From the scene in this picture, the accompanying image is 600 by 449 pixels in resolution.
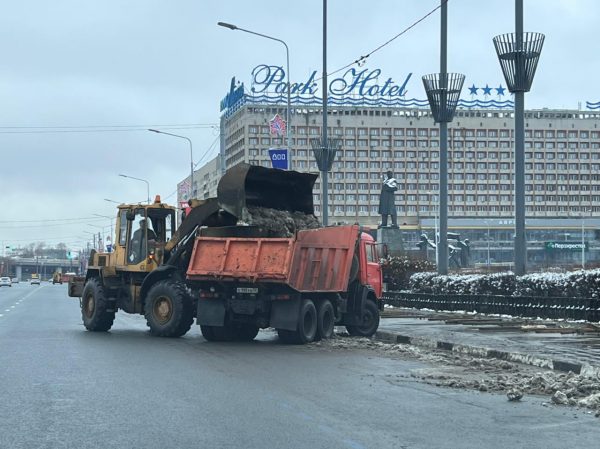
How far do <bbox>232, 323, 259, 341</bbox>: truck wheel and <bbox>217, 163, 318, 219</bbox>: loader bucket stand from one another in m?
2.71

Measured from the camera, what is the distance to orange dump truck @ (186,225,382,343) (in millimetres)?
18953

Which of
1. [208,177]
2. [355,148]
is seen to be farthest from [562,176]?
[208,177]

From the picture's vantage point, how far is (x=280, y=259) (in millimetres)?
18797

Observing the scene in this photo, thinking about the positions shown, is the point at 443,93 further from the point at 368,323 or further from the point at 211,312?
the point at 211,312

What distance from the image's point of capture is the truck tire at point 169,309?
2047cm

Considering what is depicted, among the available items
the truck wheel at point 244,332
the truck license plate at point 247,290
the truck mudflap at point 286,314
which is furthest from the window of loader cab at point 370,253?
the truck license plate at point 247,290

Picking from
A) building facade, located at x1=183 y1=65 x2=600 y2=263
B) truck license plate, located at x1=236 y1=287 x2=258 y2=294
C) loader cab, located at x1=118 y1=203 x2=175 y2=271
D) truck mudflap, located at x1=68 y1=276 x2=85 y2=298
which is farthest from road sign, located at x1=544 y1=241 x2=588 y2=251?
truck license plate, located at x1=236 y1=287 x2=258 y2=294

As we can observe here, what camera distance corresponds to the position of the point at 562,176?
16050cm

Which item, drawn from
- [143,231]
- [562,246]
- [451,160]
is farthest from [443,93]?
[451,160]

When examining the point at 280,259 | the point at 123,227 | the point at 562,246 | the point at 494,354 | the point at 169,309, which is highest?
the point at 562,246

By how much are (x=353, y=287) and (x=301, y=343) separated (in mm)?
3100

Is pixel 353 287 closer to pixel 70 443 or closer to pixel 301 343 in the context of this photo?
pixel 301 343

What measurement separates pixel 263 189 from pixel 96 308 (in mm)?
5412

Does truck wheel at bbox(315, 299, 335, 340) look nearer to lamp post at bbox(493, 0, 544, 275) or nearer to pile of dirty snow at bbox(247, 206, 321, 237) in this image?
pile of dirty snow at bbox(247, 206, 321, 237)
